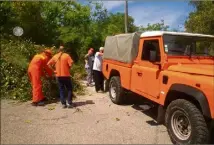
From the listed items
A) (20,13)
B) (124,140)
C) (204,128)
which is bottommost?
(124,140)

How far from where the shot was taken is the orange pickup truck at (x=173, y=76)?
4.94 metres

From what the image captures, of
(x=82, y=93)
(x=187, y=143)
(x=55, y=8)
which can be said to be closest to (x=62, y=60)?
(x=82, y=93)

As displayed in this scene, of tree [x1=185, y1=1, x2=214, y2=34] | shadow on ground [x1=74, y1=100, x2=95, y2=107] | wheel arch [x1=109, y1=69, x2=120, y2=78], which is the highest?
tree [x1=185, y1=1, x2=214, y2=34]

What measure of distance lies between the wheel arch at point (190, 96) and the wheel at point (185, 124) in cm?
16

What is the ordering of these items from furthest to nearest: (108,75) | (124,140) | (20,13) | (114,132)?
(20,13), (108,75), (114,132), (124,140)

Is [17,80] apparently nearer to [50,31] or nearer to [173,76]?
[173,76]

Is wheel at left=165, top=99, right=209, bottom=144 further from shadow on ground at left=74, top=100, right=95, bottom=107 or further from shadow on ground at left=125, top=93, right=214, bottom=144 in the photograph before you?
shadow on ground at left=74, top=100, right=95, bottom=107

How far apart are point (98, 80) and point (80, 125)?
14.2 ft

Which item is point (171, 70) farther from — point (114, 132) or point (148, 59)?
point (114, 132)

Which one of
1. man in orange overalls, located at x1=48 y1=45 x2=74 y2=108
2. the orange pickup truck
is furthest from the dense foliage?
the orange pickup truck

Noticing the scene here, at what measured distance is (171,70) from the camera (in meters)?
5.92

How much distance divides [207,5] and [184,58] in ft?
37.2

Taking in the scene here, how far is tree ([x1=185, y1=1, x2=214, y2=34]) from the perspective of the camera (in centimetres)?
1566

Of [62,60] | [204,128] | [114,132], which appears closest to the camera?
[204,128]
